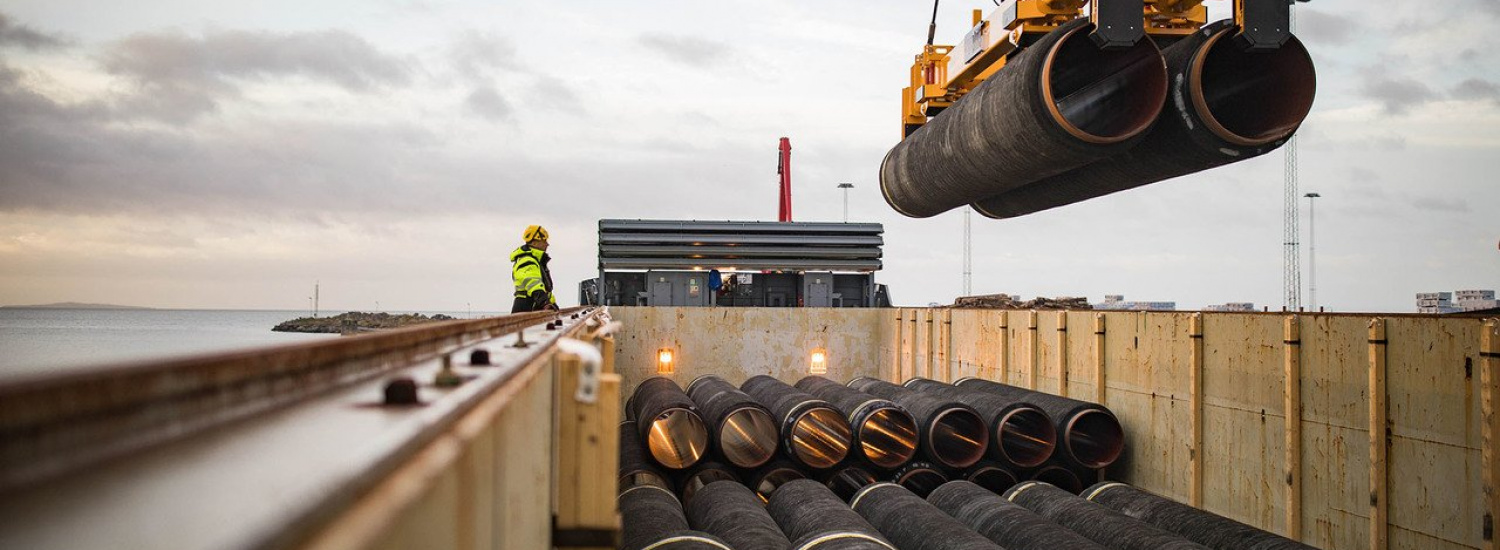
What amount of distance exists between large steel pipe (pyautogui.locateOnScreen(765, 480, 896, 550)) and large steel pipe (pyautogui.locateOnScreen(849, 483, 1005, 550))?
0.41 meters

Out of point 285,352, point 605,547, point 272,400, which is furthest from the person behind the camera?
point 605,547

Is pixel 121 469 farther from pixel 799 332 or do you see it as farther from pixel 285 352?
pixel 799 332

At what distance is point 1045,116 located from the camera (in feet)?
29.8

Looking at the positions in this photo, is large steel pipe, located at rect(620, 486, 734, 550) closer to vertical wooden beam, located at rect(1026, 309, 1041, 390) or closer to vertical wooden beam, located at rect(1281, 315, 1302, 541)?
vertical wooden beam, located at rect(1281, 315, 1302, 541)

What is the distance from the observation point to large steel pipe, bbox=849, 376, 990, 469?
38.9 ft

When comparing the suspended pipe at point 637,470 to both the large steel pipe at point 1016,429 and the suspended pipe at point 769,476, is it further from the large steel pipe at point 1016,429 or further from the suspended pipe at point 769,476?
the large steel pipe at point 1016,429

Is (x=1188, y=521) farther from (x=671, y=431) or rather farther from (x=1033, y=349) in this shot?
(x=671, y=431)

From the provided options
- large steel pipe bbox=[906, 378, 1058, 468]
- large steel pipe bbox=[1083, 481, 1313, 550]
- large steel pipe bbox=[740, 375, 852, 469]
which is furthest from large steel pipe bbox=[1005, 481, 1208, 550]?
large steel pipe bbox=[740, 375, 852, 469]

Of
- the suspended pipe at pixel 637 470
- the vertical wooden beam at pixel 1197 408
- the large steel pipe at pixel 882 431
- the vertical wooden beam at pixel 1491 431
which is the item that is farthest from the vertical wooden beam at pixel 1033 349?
the vertical wooden beam at pixel 1491 431

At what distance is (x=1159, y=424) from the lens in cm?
1089

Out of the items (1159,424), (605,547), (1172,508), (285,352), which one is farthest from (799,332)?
(285,352)

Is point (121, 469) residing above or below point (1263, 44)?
below

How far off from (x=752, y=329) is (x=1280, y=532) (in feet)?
43.9

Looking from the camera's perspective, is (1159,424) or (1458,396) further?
(1159,424)
